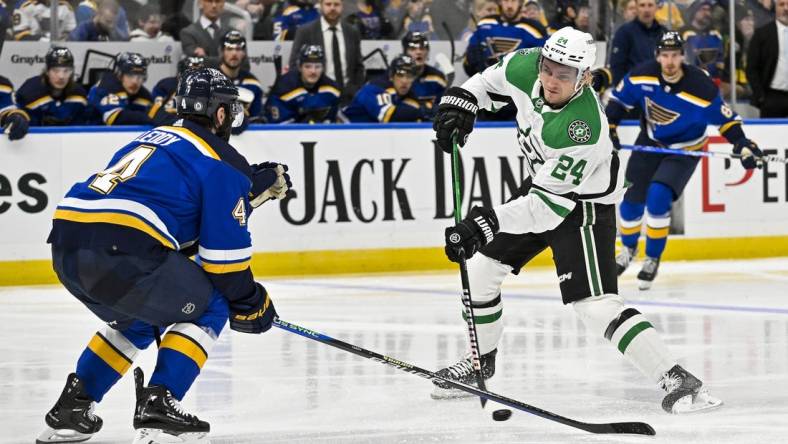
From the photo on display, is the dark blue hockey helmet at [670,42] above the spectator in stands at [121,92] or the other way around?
above

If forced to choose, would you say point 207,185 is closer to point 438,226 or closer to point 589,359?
point 589,359

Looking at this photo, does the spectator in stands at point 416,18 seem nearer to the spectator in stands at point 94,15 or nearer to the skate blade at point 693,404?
the spectator in stands at point 94,15

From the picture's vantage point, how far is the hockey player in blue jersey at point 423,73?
340 inches

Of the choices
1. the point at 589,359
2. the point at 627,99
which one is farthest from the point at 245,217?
the point at 627,99

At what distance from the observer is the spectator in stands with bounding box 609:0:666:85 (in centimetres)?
884

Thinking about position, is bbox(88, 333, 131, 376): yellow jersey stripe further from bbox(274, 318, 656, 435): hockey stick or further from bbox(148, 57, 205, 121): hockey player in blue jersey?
bbox(148, 57, 205, 121): hockey player in blue jersey

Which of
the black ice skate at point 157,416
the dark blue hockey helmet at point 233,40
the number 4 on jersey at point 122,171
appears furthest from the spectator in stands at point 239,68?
the black ice skate at point 157,416

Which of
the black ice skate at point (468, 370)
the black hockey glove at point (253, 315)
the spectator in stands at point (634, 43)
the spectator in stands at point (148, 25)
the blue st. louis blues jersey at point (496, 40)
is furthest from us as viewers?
the spectator in stands at point (634, 43)

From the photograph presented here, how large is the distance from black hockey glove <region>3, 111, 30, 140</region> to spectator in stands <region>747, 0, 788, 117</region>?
4.87 m

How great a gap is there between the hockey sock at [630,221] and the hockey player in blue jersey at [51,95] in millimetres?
3318

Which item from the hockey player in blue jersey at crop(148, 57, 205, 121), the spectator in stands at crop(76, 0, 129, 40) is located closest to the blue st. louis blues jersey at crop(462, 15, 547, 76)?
the hockey player in blue jersey at crop(148, 57, 205, 121)

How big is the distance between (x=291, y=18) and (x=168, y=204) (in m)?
5.55

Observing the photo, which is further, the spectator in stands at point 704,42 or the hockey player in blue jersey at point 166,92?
the spectator in stands at point 704,42

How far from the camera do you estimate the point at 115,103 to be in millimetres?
8047
